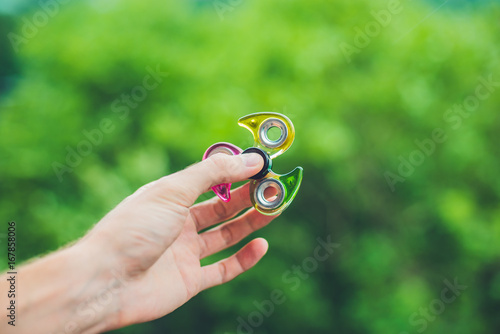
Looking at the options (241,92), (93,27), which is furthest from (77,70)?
(241,92)

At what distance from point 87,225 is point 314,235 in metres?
1.58

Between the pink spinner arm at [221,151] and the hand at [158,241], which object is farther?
the pink spinner arm at [221,151]

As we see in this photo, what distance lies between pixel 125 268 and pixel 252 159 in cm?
52

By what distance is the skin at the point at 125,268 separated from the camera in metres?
1.28

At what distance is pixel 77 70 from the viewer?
4.34 m

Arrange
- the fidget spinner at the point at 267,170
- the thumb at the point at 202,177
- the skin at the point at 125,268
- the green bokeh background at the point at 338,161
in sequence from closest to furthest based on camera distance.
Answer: the skin at the point at 125,268
the thumb at the point at 202,177
the fidget spinner at the point at 267,170
the green bokeh background at the point at 338,161

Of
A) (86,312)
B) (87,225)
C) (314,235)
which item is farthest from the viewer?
(314,235)

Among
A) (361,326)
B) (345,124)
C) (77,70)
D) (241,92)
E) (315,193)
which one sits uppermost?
(77,70)

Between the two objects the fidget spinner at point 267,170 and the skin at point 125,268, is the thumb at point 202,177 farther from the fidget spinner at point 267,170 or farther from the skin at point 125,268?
the fidget spinner at point 267,170

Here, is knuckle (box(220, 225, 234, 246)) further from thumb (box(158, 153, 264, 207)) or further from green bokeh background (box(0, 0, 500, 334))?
green bokeh background (box(0, 0, 500, 334))

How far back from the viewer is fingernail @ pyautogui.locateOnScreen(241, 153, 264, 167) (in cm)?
149

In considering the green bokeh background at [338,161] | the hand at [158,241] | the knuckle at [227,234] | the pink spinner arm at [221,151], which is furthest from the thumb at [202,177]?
the green bokeh background at [338,161]

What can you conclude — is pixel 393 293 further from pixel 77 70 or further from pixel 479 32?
pixel 77 70

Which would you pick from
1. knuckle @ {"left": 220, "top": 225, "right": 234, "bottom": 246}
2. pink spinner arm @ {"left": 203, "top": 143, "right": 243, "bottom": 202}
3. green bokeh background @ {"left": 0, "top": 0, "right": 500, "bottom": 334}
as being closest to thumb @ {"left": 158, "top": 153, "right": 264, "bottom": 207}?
pink spinner arm @ {"left": 203, "top": 143, "right": 243, "bottom": 202}
